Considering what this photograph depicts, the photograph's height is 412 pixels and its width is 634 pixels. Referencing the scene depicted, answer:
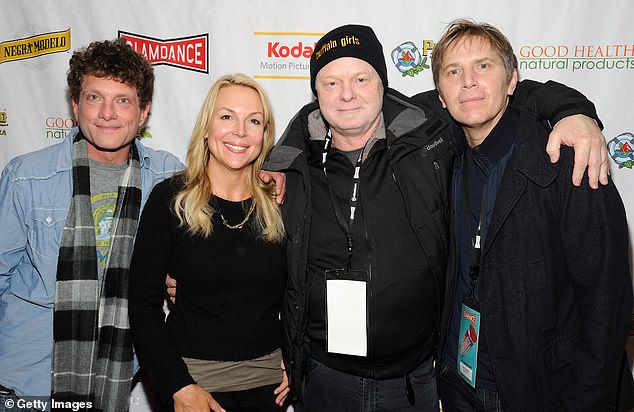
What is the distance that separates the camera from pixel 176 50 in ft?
9.00

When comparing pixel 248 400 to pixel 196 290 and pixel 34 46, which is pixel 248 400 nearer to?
pixel 196 290

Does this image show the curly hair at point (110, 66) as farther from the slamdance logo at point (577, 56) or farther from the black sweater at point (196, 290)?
the slamdance logo at point (577, 56)

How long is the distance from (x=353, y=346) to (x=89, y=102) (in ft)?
4.38

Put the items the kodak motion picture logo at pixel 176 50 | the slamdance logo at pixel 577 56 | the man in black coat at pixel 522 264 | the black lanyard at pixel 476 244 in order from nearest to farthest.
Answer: the man in black coat at pixel 522 264 → the black lanyard at pixel 476 244 → the slamdance logo at pixel 577 56 → the kodak motion picture logo at pixel 176 50

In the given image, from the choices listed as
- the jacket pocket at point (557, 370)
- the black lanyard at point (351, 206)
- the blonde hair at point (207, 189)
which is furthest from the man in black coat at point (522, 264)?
the blonde hair at point (207, 189)

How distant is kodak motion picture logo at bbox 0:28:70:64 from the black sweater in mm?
1525

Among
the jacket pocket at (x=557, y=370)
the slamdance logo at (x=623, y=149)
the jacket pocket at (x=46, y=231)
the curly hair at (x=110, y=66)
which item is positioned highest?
the curly hair at (x=110, y=66)

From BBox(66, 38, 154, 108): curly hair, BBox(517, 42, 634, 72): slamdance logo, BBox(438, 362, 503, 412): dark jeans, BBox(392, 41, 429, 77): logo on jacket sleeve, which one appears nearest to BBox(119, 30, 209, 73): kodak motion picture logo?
BBox(66, 38, 154, 108): curly hair

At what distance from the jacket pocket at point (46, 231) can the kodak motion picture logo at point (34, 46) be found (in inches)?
51.6

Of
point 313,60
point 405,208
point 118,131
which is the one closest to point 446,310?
point 405,208

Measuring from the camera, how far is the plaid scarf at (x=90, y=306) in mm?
1874

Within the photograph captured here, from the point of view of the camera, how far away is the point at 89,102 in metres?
1.90

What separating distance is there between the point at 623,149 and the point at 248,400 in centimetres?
223

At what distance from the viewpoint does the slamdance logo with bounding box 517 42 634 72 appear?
2.55 meters
